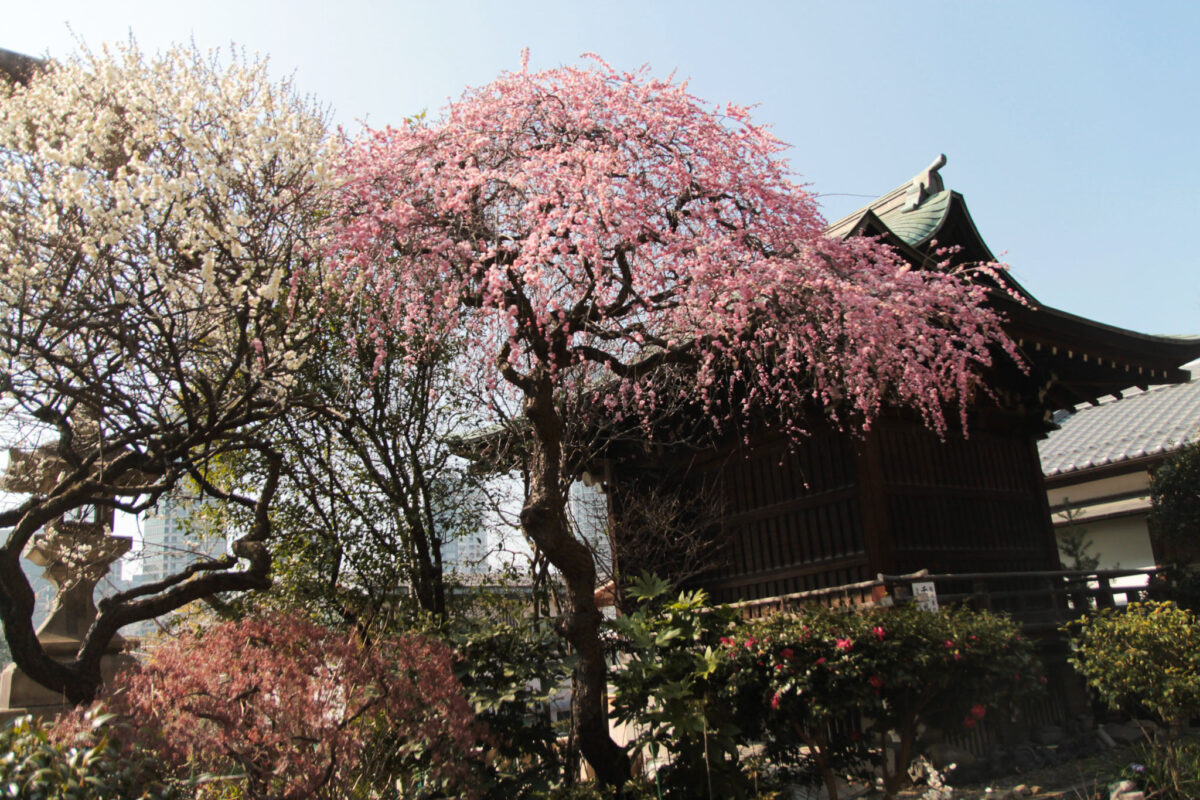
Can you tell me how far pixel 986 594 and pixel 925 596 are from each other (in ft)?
3.33

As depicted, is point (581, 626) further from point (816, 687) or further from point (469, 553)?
point (469, 553)

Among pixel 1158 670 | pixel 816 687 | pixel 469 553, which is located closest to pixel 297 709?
pixel 816 687

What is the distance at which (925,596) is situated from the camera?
6.78 meters

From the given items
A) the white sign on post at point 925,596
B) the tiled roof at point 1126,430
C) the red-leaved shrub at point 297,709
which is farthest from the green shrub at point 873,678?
the tiled roof at point 1126,430

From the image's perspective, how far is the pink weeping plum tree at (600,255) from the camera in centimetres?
563

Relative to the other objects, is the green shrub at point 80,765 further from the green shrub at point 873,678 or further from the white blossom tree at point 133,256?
the green shrub at point 873,678

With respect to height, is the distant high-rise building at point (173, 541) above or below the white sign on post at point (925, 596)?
above

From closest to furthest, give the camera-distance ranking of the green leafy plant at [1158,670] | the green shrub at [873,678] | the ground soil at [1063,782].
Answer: the green shrub at [873,678] → the green leafy plant at [1158,670] → the ground soil at [1063,782]

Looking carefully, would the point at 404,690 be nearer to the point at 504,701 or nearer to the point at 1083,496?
the point at 504,701

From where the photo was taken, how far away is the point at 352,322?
324 inches

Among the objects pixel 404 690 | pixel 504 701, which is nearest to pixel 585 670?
pixel 504 701

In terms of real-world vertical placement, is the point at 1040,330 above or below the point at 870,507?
above

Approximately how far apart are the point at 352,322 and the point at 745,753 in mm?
5317

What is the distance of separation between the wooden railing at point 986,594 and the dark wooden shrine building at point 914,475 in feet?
0.90
